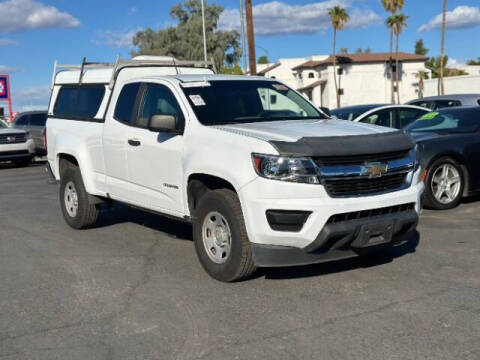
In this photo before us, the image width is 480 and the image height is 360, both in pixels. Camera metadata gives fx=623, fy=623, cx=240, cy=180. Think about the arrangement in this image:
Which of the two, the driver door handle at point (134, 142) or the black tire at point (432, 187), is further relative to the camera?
the black tire at point (432, 187)

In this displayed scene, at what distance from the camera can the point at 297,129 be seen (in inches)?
216

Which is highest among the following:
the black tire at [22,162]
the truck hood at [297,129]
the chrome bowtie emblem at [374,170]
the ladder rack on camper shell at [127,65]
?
the ladder rack on camper shell at [127,65]

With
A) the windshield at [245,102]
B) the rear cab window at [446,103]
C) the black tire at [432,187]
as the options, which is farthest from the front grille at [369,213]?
the rear cab window at [446,103]

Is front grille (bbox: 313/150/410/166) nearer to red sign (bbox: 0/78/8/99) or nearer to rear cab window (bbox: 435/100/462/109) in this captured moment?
rear cab window (bbox: 435/100/462/109)

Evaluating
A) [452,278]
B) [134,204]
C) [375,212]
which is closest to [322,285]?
[375,212]

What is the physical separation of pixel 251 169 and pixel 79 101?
13.3 feet

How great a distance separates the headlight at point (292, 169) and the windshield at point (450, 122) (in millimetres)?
5051

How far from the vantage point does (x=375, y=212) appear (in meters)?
A: 5.16

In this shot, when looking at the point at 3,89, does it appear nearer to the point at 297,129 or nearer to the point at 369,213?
the point at 297,129

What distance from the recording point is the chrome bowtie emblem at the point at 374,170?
16.6ft

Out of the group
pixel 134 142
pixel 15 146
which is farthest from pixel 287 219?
pixel 15 146

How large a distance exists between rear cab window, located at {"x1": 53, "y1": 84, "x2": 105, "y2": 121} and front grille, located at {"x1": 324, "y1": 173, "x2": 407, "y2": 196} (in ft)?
12.5

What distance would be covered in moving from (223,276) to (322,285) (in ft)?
2.81

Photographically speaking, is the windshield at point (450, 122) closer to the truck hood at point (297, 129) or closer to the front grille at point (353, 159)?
the truck hood at point (297, 129)
